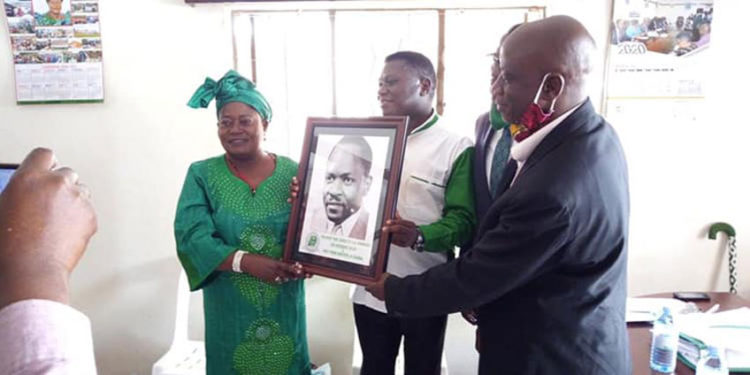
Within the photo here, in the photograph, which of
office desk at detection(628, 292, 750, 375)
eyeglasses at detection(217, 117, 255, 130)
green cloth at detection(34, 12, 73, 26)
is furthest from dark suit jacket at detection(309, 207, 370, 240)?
green cloth at detection(34, 12, 73, 26)

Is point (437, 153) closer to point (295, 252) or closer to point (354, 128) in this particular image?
→ point (354, 128)

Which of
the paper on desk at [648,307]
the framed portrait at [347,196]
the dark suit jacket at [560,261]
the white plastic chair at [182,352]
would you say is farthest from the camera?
the white plastic chair at [182,352]

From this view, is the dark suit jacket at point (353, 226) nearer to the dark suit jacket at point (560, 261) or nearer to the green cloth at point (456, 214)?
the green cloth at point (456, 214)

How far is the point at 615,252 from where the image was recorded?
1142 mm

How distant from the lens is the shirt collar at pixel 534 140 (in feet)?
3.76

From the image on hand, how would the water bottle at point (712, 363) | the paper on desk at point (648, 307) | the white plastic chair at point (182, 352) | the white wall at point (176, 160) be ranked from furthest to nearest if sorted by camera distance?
the white wall at point (176, 160), the white plastic chair at point (182, 352), the paper on desk at point (648, 307), the water bottle at point (712, 363)

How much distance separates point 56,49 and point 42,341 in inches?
99.7

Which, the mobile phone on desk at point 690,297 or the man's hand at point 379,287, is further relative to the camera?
the mobile phone on desk at point 690,297

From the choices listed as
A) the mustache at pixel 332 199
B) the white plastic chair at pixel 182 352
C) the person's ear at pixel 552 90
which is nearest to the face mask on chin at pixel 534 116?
the person's ear at pixel 552 90

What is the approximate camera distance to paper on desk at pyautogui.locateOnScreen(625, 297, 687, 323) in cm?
177

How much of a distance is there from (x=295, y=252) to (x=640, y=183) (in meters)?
1.91

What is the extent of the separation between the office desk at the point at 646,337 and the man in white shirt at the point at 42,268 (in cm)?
147

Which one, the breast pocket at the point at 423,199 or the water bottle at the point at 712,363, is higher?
the breast pocket at the point at 423,199

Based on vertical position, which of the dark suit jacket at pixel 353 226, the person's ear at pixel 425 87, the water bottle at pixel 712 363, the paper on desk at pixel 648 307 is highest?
the person's ear at pixel 425 87
